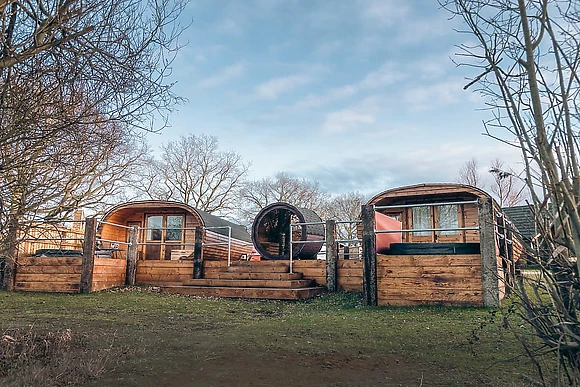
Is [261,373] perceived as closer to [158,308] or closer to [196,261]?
[158,308]

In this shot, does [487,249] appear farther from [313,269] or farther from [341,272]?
[313,269]

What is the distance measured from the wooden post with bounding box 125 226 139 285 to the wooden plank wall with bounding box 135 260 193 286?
0.41ft

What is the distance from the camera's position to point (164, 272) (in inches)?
449

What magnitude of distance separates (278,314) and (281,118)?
12707 mm

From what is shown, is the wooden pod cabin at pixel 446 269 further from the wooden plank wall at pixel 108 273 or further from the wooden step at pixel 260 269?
the wooden plank wall at pixel 108 273

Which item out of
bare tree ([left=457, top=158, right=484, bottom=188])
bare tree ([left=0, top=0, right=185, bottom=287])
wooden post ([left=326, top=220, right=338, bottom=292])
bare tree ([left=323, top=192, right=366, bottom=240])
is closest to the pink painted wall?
wooden post ([left=326, top=220, right=338, bottom=292])

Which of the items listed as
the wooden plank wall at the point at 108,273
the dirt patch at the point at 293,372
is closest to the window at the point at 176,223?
the wooden plank wall at the point at 108,273

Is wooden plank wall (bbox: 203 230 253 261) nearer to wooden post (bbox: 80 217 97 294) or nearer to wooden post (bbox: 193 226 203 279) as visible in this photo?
wooden post (bbox: 193 226 203 279)

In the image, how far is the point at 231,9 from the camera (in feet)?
28.6

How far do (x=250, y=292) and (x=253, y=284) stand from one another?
56 cm

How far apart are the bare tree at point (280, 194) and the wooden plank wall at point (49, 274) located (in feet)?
70.7

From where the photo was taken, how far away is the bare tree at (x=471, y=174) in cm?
2892

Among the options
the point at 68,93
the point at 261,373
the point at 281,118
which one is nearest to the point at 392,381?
the point at 261,373

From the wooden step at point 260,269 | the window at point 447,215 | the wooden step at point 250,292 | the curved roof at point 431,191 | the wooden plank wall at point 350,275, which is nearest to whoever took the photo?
the wooden step at point 250,292
